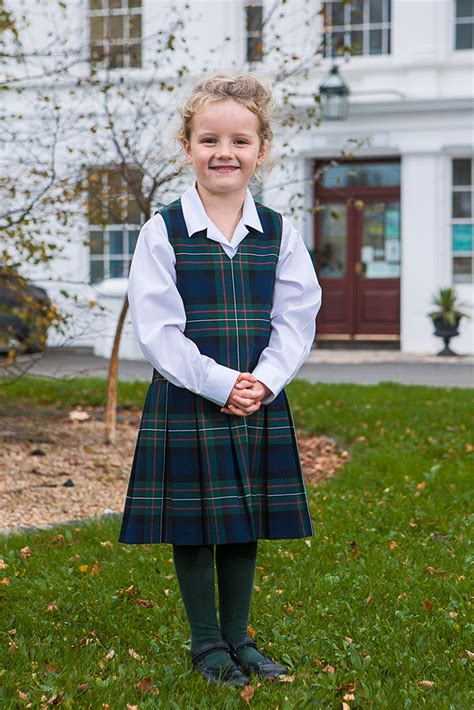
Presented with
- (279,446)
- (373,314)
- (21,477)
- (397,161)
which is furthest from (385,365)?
(279,446)

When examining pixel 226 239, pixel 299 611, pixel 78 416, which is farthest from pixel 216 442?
pixel 78 416

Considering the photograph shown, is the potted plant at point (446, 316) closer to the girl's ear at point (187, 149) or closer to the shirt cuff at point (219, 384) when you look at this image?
the girl's ear at point (187, 149)

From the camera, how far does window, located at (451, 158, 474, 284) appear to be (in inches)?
623

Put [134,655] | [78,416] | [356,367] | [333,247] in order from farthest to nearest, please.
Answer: [333,247] < [356,367] < [78,416] < [134,655]

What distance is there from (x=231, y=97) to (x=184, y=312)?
0.68m

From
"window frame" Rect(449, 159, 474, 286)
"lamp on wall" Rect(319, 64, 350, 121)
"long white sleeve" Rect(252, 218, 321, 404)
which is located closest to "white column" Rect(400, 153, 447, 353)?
"window frame" Rect(449, 159, 474, 286)

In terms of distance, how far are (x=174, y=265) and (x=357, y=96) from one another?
43.1 feet

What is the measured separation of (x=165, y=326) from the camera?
3.20 metres

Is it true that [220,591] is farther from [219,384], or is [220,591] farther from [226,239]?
[226,239]

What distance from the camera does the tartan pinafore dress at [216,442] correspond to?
10.6ft

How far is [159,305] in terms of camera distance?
3.22m

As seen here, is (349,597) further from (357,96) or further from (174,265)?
(357,96)

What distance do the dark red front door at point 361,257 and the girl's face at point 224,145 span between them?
43.4 ft

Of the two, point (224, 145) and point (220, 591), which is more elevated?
point (224, 145)
